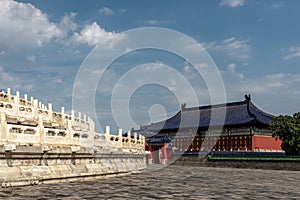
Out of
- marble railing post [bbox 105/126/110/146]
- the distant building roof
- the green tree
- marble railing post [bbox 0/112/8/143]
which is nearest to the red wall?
the distant building roof

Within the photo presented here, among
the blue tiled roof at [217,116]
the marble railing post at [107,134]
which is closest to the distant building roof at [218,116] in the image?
the blue tiled roof at [217,116]

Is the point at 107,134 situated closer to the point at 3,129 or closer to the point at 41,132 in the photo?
the point at 41,132

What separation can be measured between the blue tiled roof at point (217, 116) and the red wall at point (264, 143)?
188 cm

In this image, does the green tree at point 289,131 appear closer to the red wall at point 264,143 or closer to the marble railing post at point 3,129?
the red wall at point 264,143

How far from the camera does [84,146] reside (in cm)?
1678

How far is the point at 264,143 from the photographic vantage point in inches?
1628

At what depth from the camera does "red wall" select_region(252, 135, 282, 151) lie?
132ft

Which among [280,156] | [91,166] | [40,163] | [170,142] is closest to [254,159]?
[280,156]

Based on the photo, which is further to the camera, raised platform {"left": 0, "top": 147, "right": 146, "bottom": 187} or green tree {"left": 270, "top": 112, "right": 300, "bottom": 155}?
green tree {"left": 270, "top": 112, "right": 300, "bottom": 155}

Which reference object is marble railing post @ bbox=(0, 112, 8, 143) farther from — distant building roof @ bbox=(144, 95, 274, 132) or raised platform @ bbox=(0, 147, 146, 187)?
distant building roof @ bbox=(144, 95, 274, 132)

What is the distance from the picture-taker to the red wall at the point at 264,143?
40.3 m

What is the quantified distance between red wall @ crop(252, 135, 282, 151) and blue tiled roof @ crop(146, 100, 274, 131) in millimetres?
1883

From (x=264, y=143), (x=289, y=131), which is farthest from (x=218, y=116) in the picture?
(x=289, y=131)

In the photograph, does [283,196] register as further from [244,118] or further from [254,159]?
[244,118]
